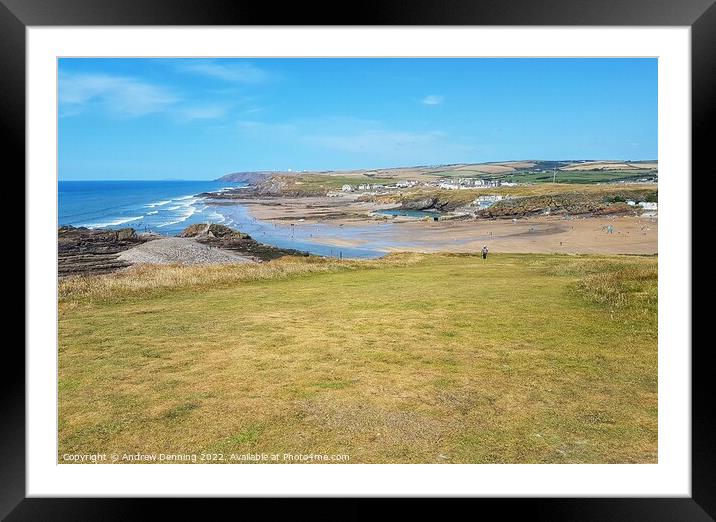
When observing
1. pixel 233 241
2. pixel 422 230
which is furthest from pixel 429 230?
pixel 233 241

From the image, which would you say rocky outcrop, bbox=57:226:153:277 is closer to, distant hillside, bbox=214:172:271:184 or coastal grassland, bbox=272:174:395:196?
distant hillside, bbox=214:172:271:184

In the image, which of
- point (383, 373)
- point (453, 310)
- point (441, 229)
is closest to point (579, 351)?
point (453, 310)

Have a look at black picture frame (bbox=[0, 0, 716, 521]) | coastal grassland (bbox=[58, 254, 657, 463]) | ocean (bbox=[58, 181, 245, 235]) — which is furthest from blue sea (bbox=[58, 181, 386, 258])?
black picture frame (bbox=[0, 0, 716, 521])

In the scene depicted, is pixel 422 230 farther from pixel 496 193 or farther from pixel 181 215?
pixel 181 215
